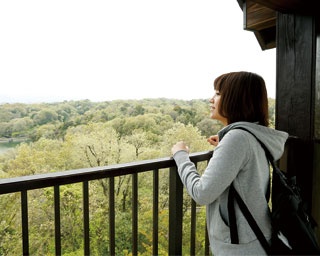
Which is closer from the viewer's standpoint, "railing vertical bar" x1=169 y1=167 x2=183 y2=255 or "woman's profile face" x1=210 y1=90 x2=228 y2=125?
"woman's profile face" x1=210 y1=90 x2=228 y2=125

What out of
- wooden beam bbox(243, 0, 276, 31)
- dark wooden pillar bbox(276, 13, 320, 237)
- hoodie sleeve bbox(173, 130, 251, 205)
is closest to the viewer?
hoodie sleeve bbox(173, 130, 251, 205)

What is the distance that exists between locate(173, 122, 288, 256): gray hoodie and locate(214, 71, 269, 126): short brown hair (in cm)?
5

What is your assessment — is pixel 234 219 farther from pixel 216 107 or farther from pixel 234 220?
pixel 216 107

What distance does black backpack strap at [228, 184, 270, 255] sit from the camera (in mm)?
974

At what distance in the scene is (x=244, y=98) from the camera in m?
1.05

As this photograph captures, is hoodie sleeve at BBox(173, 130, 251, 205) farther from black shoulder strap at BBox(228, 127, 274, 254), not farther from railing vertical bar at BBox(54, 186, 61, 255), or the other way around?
railing vertical bar at BBox(54, 186, 61, 255)

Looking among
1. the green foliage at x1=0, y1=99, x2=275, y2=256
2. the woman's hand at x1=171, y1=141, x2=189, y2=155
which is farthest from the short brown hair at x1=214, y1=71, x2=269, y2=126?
the green foliage at x1=0, y1=99, x2=275, y2=256

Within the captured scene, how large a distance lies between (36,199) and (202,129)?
9.26 meters

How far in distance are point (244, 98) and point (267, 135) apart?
0.15 metres

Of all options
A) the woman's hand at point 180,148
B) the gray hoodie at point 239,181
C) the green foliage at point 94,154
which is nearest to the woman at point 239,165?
the gray hoodie at point 239,181

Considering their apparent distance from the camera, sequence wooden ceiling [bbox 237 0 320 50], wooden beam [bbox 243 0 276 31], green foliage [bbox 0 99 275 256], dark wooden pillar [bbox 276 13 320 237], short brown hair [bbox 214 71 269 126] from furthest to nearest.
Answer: green foliage [bbox 0 99 275 256] < wooden beam [bbox 243 0 276 31] < dark wooden pillar [bbox 276 13 320 237] < wooden ceiling [bbox 237 0 320 50] < short brown hair [bbox 214 71 269 126]

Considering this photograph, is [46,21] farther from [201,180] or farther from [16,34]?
[201,180]

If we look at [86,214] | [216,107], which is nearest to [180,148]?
[216,107]

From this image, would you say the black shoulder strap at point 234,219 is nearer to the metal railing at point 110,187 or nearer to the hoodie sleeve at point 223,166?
the hoodie sleeve at point 223,166
